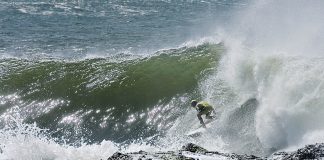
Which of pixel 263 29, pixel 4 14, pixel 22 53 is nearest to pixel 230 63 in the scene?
pixel 263 29

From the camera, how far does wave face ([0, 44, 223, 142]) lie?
2377 cm

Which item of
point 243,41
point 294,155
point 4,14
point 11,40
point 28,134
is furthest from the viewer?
point 4,14

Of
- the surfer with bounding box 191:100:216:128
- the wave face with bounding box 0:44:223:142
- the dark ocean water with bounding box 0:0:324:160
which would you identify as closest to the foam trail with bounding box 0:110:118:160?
the dark ocean water with bounding box 0:0:324:160

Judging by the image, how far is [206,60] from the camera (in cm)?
3031

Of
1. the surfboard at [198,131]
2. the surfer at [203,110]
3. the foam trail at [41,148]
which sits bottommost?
the foam trail at [41,148]

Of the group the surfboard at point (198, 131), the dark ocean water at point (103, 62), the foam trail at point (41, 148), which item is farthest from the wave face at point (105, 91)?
the surfboard at point (198, 131)

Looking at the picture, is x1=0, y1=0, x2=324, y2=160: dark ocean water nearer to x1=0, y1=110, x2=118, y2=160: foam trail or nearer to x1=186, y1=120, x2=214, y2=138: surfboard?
x1=0, y1=110, x2=118, y2=160: foam trail

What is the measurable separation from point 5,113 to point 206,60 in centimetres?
1264

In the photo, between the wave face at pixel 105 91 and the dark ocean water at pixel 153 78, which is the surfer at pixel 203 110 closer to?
the dark ocean water at pixel 153 78

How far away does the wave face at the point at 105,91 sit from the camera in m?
23.8

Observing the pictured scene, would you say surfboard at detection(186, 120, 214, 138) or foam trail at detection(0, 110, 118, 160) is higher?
surfboard at detection(186, 120, 214, 138)

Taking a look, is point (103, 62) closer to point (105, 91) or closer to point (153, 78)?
point (153, 78)

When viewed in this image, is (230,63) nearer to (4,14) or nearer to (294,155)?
(294,155)

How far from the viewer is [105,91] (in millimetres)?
26953
